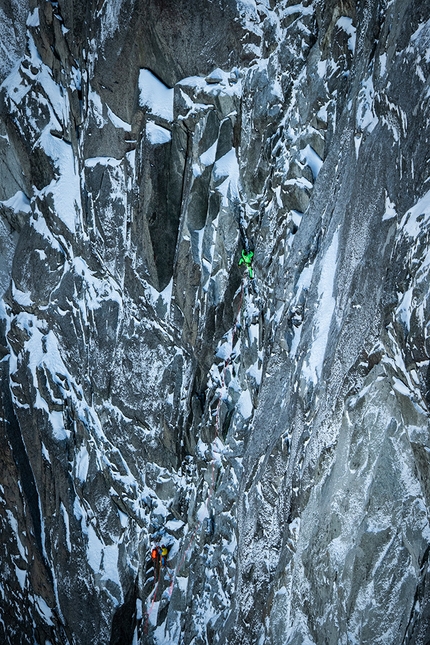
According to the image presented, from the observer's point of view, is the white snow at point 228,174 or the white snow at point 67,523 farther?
the white snow at point 67,523

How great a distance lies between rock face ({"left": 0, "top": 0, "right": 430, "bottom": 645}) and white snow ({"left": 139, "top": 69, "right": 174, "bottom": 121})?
0.09ft

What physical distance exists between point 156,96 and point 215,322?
9.70 ft

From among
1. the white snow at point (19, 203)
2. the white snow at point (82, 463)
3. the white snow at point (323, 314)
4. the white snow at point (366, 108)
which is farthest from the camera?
the white snow at point (19, 203)

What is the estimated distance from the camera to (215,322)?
861cm

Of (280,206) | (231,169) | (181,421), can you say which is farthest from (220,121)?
(181,421)

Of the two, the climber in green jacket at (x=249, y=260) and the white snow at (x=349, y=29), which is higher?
the white snow at (x=349, y=29)

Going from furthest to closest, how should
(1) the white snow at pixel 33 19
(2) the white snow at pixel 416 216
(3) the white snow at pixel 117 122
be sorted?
1. (1) the white snow at pixel 33 19
2. (3) the white snow at pixel 117 122
3. (2) the white snow at pixel 416 216

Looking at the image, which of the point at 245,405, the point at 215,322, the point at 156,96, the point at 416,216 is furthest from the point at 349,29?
the point at 245,405

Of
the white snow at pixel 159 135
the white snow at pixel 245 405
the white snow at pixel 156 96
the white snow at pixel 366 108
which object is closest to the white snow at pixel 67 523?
the white snow at pixel 245 405

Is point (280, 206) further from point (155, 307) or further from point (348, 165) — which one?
point (155, 307)

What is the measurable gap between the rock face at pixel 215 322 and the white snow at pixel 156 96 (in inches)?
1.1

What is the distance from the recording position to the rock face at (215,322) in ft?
18.2

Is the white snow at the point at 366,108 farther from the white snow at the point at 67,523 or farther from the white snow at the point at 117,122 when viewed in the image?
the white snow at the point at 67,523

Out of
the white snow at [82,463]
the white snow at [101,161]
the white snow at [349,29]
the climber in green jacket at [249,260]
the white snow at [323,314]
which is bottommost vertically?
the white snow at [82,463]
